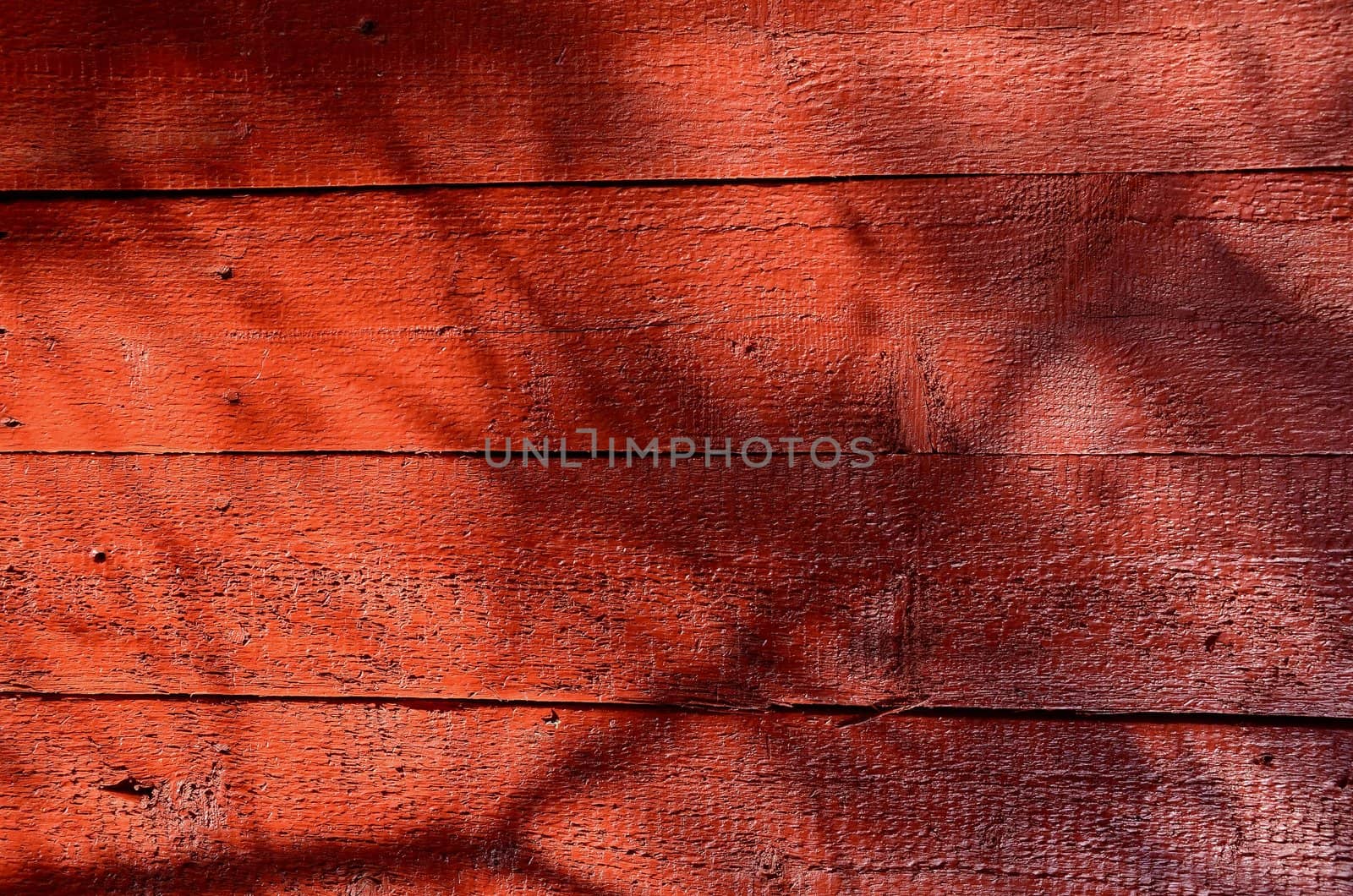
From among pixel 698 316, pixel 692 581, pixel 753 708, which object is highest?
pixel 698 316

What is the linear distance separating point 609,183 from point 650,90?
11 centimetres

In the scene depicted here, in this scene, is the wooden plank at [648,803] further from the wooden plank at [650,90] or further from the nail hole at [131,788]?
the wooden plank at [650,90]

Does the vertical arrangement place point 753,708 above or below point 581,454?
below

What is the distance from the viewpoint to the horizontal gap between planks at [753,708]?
2.90 ft

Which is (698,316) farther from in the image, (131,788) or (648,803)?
(131,788)

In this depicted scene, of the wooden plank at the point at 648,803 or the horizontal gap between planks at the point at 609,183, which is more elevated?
the horizontal gap between planks at the point at 609,183

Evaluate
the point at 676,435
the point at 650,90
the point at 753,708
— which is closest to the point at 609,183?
the point at 650,90

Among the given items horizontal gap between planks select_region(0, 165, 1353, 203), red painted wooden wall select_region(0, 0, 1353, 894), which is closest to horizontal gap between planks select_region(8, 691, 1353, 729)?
red painted wooden wall select_region(0, 0, 1353, 894)

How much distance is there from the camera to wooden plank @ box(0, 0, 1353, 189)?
2.81ft

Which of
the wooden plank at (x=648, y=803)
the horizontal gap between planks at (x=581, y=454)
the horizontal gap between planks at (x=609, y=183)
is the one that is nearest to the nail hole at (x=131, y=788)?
the wooden plank at (x=648, y=803)

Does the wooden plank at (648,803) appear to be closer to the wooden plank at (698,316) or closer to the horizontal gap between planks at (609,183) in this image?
the wooden plank at (698,316)

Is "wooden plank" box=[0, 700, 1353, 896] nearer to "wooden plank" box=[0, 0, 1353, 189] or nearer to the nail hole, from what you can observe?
the nail hole

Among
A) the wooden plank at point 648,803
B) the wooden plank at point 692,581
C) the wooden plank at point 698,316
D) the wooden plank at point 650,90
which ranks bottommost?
the wooden plank at point 648,803

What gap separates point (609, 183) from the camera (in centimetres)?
90
